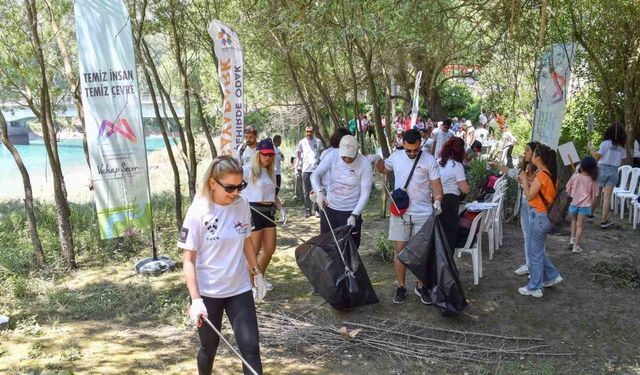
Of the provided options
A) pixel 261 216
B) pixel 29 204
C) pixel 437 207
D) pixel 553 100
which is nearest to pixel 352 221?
pixel 437 207

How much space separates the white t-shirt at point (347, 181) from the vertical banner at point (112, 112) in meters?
2.25

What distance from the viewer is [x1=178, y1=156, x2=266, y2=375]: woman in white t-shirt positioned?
284 centimetres

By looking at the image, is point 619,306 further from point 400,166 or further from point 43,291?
point 43,291

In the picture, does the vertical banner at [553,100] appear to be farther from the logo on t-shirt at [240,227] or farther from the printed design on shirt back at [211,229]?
the printed design on shirt back at [211,229]

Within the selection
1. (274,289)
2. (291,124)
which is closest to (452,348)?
(274,289)

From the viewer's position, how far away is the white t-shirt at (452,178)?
5129 mm

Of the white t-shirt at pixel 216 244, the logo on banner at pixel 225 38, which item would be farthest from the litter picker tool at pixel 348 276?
the logo on banner at pixel 225 38

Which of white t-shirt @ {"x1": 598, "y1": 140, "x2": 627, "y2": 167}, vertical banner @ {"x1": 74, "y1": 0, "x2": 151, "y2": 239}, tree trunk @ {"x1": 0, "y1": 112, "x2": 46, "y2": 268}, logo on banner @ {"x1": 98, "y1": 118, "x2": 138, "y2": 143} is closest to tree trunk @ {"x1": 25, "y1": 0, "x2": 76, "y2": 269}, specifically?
tree trunk @ {"x1": 0, "y1": 112, "x2": 46, "y2": 268}

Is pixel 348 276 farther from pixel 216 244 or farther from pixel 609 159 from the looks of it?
pixel 609 159

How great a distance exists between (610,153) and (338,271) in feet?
17.9

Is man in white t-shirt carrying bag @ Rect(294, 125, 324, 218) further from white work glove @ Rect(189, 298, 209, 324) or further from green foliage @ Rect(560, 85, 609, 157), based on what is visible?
white work glove @ Rect(189, 298, 209, 324)

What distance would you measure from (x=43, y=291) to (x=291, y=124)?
15.3 m

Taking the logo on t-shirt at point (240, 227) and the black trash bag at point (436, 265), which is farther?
the black trash bag at point (436, 265)

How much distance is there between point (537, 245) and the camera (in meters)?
4.94
